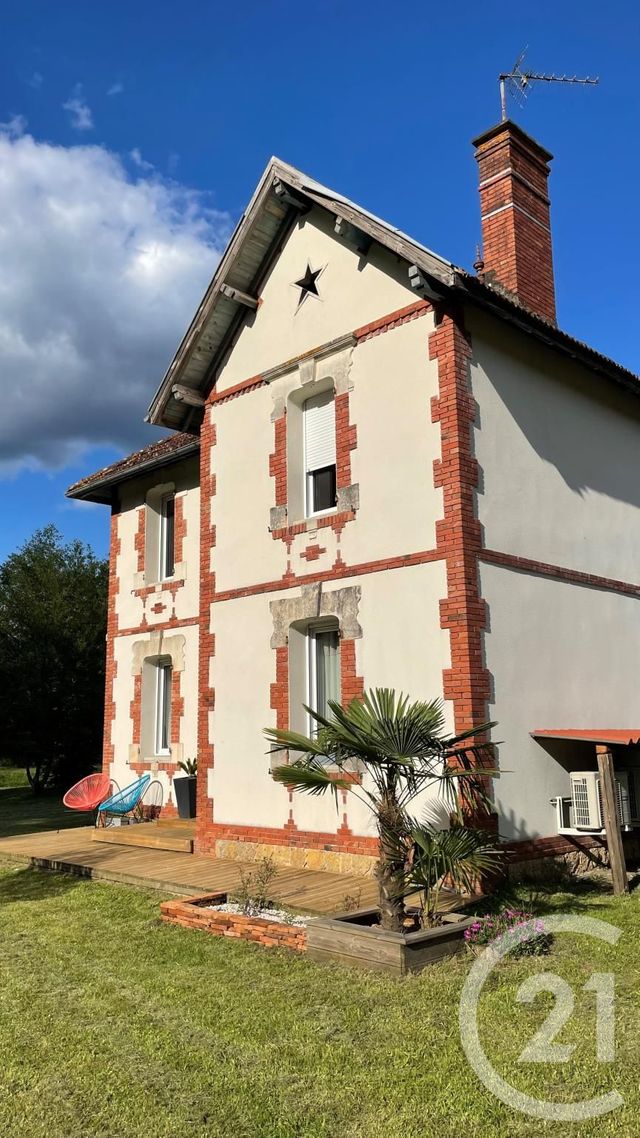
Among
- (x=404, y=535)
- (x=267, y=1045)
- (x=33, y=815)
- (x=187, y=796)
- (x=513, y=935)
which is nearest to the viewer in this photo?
(x=267, y=1045)

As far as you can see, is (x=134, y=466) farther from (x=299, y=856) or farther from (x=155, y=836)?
(x=299, y=856)

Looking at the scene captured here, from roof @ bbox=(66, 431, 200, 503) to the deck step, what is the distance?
622cm

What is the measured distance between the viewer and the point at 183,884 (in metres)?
8.95

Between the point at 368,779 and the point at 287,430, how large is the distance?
465cm

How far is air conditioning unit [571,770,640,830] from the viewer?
896cm

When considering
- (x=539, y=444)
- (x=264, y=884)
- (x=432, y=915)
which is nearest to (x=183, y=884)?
(x=264, y=884)

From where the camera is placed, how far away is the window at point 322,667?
1040 cm

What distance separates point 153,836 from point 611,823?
6576 mm

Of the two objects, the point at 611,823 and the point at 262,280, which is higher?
the point at 262,280

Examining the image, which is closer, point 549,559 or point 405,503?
point 405,503

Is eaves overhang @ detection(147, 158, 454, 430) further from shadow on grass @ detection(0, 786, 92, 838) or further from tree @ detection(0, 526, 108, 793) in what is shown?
tree @ detection(0, 526, 108, 793)

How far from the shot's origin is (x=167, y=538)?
16.1m

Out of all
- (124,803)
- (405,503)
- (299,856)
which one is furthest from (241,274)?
(124,803)

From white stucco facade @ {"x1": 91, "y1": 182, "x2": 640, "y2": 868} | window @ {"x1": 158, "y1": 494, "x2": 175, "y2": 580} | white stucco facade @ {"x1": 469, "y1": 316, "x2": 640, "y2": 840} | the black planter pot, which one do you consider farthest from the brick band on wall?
white stucco facade @ {"x1": 469, "y1": 316, "x2": 640, "y2": 840}
